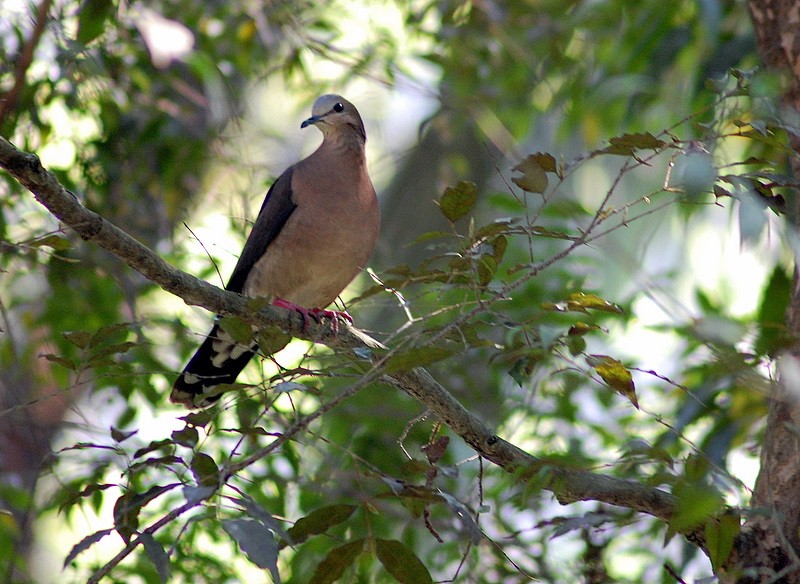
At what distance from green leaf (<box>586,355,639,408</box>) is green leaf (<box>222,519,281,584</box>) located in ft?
2.58

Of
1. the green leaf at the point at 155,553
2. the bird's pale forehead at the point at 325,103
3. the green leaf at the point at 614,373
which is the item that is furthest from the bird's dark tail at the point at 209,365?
the green leaf at the point at 614,373

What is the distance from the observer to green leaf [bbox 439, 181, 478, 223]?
1.92 m

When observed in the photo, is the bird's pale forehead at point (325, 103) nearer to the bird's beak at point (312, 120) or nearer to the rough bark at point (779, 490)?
the bird's beak at point (312, 120)

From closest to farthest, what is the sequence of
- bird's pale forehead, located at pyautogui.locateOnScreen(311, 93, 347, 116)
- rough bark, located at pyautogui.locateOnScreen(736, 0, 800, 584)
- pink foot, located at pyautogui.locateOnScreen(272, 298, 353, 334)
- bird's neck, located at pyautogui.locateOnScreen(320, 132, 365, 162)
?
1. rough bark, located at pyautogui.locateOnScreen(736, 0, 800, 584)
2. pink foot, located at pyautogui.locateOnScreen(272, 298, 353, 334)
3. bird's neck, located at pyautogui.locateOnScreen(320, 132, 365, 162)
4. bird's pale forehead, located at pyautogui.locateOnScreen(311, 93, 347, 116)

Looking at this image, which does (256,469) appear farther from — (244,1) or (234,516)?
(244,1)

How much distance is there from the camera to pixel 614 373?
2.01 meters

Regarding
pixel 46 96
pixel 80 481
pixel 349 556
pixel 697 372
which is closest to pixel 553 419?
pixel 697 372

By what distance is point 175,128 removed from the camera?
429 cm

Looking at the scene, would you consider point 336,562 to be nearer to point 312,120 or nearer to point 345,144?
point 345,144

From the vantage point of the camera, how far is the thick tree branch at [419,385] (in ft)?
6.34

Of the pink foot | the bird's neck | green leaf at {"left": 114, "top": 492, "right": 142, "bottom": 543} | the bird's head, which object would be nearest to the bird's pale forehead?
the bird's head

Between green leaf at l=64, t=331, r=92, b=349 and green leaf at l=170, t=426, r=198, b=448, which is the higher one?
green leaf at l=64, t=331, r=92, b=349

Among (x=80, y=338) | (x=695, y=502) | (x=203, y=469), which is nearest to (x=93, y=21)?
(x=80, y=338)

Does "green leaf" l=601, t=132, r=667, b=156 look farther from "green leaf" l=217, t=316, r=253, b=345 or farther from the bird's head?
the bird's head
